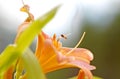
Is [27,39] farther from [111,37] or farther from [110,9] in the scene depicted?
[110,9]

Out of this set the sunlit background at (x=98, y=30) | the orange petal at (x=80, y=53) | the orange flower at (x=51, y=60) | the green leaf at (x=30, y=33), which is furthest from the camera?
the sunlit background at (x=98, y=30)

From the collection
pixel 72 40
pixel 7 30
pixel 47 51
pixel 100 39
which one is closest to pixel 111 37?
pixel 100 39

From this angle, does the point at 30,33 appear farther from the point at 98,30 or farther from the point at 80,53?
the point at 98,30

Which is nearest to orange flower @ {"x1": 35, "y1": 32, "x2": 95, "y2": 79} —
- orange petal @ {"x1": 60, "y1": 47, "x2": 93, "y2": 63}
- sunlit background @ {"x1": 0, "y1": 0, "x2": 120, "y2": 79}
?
orange petal @ {"x1": 60, "y1": 47, "x2": 93, "y2": 63}

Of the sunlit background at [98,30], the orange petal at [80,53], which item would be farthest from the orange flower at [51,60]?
the sunlit background at [98,30]

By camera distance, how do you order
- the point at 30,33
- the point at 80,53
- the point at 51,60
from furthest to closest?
the point at 80,53
the point at 51,60
the point at 30,33

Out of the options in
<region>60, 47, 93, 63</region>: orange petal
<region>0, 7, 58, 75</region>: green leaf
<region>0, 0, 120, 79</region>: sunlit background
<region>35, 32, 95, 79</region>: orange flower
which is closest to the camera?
<region>0, 7, 58, 75</region>: green leaf

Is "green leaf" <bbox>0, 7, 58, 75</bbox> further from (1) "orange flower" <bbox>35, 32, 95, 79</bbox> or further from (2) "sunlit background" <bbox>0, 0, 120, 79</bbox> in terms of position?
(2) "sunlit background" <bbox>0, 0, 120, 79</bbox>

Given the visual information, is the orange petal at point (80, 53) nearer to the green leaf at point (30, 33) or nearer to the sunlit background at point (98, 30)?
the green leaf at point (30, 33)

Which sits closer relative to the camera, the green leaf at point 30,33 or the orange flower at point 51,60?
the green leaf at point 30,33

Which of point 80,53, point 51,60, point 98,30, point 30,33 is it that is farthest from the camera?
point 98,30

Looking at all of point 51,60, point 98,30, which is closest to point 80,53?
point 51,60
